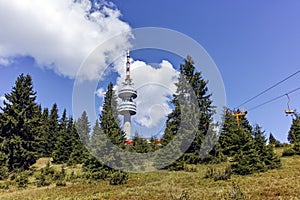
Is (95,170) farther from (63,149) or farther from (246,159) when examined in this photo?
(63,149)

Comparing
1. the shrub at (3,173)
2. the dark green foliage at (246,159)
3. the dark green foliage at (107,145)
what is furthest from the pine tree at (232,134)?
the shrub at (3,173)

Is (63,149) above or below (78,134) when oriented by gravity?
below

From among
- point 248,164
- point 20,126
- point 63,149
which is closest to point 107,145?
point 248,164

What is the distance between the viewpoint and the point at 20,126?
35.6 meters

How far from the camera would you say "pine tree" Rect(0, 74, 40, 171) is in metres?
33.5

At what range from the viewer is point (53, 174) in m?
25.0

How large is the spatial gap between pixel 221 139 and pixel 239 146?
10.7 meters

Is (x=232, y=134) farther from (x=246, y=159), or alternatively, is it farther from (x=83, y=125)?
(x=83, y=125)

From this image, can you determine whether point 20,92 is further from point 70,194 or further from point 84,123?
point 70,194

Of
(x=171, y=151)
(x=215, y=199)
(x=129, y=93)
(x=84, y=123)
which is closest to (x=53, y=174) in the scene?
(x=171, y=151)

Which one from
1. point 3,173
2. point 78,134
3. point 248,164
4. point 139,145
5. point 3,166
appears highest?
point 78,134

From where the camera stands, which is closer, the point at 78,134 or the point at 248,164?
the point at 248,164

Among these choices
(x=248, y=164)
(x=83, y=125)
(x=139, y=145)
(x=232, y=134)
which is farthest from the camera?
(x=83, y=125)

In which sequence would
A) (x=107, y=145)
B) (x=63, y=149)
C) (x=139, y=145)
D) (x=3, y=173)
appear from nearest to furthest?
(x=107, y=145) < (x=3, y=173) < (x=139, y=145) < (x=63, y=149)
